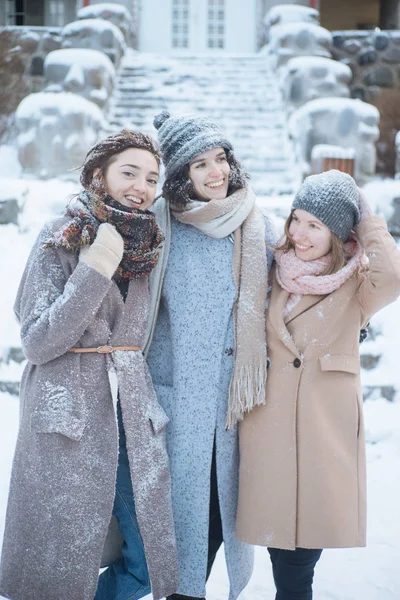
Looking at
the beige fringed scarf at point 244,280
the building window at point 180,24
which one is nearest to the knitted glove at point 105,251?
the beige fringed scarf at point 244,280

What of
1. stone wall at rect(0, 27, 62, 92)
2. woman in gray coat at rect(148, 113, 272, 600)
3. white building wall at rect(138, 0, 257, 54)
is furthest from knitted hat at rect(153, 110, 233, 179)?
white building wall at rect(138, 0, 257, 54)

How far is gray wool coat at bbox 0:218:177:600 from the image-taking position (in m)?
1.81

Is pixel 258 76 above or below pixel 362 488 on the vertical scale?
above

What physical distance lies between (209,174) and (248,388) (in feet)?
2.48

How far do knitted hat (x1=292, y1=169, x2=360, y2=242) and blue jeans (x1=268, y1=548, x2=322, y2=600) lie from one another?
40.5 inches

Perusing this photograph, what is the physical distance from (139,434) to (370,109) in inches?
240

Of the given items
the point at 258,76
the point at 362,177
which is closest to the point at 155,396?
the point at 362,177

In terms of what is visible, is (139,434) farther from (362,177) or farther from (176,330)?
(362,177)

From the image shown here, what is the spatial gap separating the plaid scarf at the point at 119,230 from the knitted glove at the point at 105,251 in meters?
0.04

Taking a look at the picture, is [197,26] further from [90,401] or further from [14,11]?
[90,401]

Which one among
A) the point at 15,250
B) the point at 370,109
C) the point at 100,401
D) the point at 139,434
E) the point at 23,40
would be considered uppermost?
the point at 23,40

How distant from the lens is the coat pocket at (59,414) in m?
1.81

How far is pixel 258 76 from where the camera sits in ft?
31.1

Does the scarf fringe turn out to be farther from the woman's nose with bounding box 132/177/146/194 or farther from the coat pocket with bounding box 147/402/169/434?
the woman's nose with bounding box 132/177/146/194
